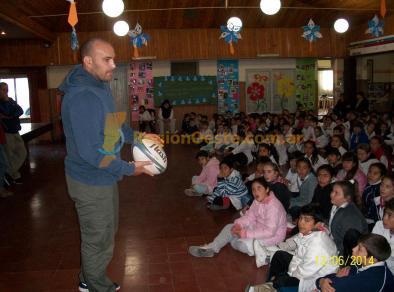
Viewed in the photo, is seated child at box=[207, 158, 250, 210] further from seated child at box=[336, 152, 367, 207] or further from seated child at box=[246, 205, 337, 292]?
seated child at box=[246, 205, 337, 292]

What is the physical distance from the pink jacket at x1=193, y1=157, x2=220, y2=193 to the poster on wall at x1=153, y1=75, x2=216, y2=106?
6.92 metres

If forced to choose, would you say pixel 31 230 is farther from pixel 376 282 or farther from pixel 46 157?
pixel 46 157

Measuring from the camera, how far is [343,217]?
336 cm

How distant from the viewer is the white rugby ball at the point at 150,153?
2.91 metres

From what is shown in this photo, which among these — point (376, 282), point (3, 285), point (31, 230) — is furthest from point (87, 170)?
point (31, 230)

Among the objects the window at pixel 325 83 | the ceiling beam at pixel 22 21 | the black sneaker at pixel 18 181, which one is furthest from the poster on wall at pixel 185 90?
the window at pixel 325 83

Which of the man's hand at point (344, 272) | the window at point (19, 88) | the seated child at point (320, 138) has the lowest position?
the man's hand at point (344, 272)

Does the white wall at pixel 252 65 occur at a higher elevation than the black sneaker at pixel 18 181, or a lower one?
→ higher

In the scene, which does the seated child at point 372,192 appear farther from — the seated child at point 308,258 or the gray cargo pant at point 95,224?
the gray cargo pant at point 95,224

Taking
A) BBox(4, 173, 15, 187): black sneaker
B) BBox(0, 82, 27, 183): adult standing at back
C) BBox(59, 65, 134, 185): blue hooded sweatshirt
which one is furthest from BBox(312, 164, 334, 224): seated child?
BBox(4, 173, 15, 187): black sneaker

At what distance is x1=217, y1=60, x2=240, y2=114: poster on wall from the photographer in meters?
12.9

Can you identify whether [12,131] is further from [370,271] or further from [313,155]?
[370,271]

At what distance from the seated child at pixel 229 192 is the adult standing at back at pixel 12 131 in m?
3.62

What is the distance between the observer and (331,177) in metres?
4.40
